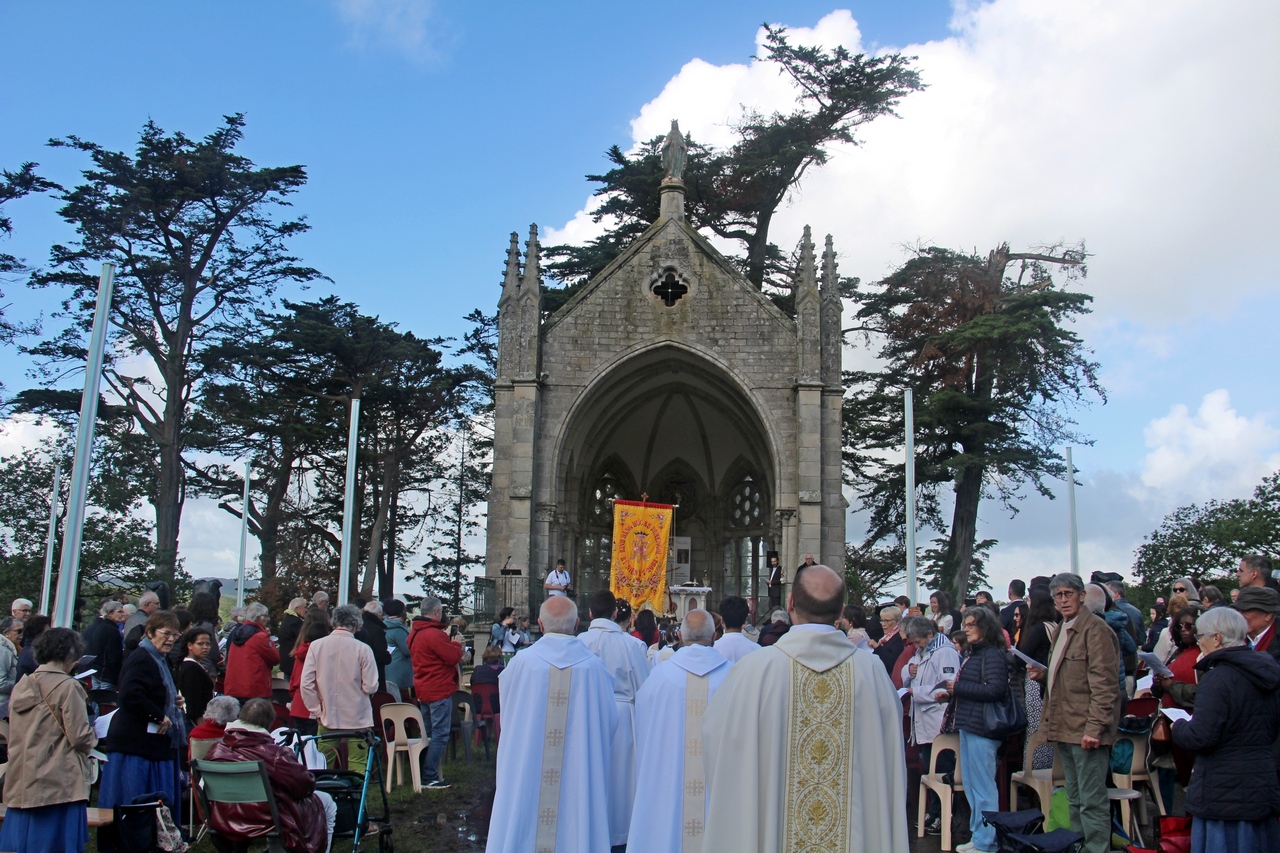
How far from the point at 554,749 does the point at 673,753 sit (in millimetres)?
617

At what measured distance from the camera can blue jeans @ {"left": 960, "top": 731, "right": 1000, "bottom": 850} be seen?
6504 millimetres

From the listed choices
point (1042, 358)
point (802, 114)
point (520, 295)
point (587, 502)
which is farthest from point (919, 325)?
point (520, 295)

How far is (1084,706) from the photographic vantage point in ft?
19.4

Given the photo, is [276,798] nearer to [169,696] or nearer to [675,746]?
[169,696]

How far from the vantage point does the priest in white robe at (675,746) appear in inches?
205

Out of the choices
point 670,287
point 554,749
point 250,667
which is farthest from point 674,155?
point 554,749

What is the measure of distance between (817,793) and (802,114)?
2849 cm

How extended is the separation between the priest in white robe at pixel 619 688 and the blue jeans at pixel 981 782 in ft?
6.94

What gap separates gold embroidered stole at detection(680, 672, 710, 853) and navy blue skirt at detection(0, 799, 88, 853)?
11.0 ft

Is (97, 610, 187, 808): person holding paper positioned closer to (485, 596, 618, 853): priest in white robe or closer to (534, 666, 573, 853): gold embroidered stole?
(485, 596, 618, 853): priest in white robe

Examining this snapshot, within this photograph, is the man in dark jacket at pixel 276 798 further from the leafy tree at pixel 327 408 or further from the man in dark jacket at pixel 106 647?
the leafy tree at pixel 327 408

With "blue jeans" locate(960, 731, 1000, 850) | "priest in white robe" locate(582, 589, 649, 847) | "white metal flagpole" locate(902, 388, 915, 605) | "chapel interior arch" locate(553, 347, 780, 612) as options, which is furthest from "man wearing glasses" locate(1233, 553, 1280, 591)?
"chapel interior arch" locate(553, 347, 780, 612)

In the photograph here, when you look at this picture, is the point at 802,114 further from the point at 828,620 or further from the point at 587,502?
the point at 828,620

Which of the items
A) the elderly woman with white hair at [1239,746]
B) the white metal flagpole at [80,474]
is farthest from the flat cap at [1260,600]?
the white metal flagpole at [80,474]
